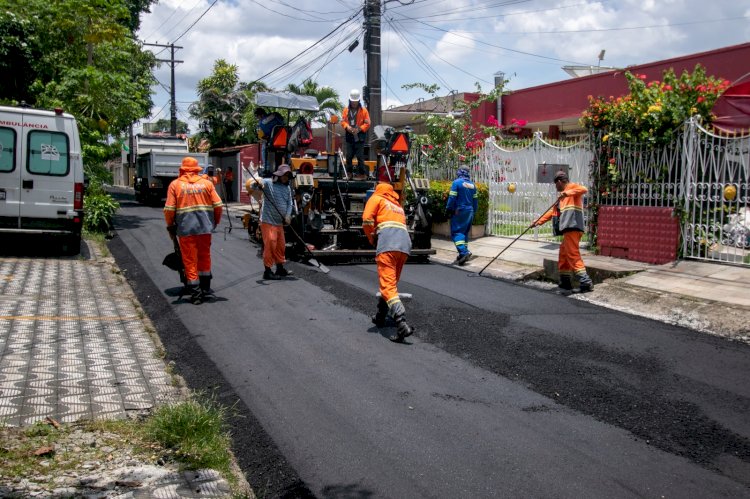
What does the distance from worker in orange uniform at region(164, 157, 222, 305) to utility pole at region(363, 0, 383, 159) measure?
863 cm

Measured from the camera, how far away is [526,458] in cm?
421

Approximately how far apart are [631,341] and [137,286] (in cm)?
667

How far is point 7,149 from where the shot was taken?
11.3m

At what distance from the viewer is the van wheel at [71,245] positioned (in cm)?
1225

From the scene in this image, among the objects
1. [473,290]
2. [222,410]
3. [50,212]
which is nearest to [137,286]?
[50,212]

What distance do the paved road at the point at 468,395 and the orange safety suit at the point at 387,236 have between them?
1.75 feet

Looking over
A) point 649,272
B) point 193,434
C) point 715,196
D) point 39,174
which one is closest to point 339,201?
point 39,174

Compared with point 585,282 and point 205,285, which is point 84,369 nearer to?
point 205,285

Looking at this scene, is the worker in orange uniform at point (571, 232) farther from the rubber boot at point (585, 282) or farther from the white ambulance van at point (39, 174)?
the white ambulance van at point (39, 174)

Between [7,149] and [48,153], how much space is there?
603 millimetres

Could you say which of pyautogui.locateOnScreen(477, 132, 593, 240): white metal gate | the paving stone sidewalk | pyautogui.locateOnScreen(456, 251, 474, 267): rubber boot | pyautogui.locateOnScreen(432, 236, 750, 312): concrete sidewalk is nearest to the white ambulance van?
the paving stone sidewalk

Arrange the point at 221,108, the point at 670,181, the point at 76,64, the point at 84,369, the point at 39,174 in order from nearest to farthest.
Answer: the point at 84,369
the point at 670,181
the point at 39,174
the point at 76,64
the point at 221,108

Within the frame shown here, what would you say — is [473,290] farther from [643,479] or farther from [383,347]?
[643,479]

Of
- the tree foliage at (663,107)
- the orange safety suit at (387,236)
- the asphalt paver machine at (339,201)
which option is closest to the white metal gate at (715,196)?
the tree foliage at (663,107)
